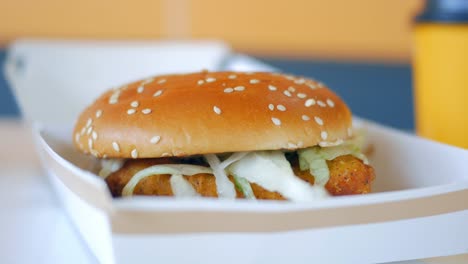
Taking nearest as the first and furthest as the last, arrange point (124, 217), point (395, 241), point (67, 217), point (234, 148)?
point (124, 217)
point (395, 241)
point (234, 148)
point (67, 217)

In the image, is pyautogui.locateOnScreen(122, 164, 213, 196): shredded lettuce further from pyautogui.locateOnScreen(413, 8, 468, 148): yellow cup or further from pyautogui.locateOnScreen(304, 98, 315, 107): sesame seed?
pyautogui.locateOnScreen(413, 8, 468, 148): yellow cup

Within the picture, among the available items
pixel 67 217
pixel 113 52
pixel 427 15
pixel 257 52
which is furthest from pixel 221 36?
pixel 67 217

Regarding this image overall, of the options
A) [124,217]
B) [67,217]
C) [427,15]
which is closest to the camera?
[124,217]

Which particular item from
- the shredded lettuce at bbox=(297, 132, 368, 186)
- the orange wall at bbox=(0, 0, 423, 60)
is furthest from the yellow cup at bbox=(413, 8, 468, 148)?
the orange wall at bbox=(0, 0, 423, 60)

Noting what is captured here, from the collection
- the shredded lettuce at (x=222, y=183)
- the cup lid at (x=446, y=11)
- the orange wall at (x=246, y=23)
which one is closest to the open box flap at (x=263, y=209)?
the shredded lettuce at (x=222, y=183)

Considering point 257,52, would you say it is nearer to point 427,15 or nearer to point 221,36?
point 221,36

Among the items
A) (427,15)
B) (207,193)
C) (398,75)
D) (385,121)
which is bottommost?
(385,121)

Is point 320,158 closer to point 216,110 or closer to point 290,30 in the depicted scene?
point 216,110
